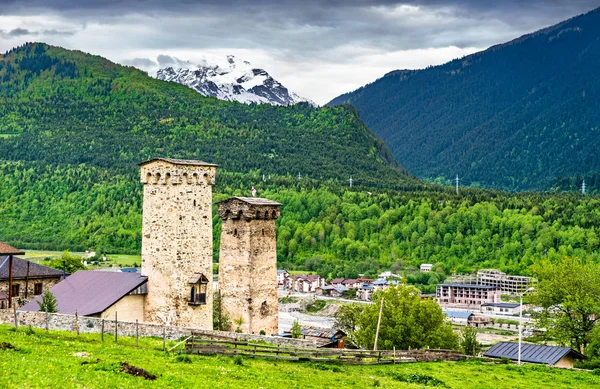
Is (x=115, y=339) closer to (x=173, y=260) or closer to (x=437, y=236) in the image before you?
(x=173, y=260)

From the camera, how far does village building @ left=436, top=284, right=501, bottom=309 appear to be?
466 ft

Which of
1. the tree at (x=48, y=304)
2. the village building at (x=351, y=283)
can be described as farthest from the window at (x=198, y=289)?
the village building at (x=351, y=283)

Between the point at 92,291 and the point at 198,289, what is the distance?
639 centimetres

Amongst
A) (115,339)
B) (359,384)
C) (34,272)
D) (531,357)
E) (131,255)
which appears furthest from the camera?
(131,255)

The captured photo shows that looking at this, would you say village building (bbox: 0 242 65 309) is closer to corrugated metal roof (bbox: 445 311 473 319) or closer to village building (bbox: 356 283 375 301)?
corrugated metal roof (bbox: 445 311 473 319)

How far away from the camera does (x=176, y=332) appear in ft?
133

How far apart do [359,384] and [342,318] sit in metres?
61.7

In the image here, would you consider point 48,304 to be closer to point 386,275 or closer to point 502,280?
point 386,275

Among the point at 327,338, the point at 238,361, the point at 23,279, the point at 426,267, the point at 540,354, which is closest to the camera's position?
the point at 238,361

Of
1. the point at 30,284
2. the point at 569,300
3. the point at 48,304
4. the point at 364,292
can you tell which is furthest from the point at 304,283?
the point at 48,304

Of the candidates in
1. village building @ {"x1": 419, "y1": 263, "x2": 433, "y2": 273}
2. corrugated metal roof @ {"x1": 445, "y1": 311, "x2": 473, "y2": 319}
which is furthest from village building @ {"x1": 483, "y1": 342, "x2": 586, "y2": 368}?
village building @ {"x1": 419, "y1": 263, "x2": 433, "y2": 273}

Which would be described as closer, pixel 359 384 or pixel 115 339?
pixel 359 384

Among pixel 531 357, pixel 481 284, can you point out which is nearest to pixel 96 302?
pixel 531 357

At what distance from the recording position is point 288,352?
131 feet
